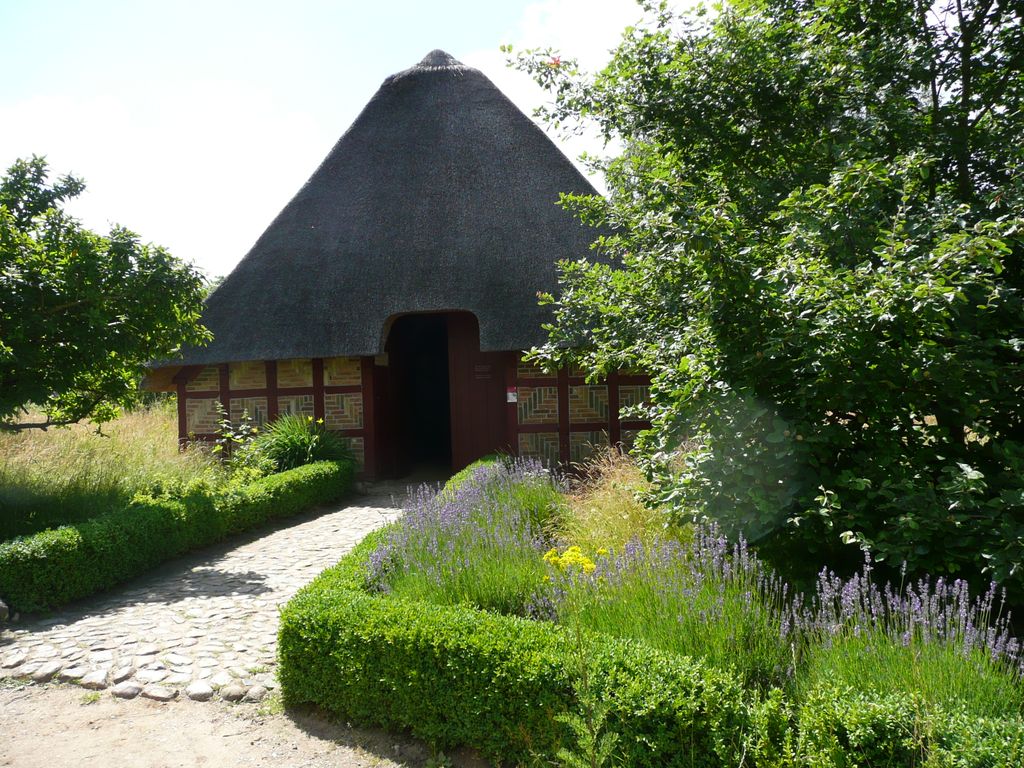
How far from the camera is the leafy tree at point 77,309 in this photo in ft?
20.5

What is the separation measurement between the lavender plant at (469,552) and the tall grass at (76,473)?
11.9 ft

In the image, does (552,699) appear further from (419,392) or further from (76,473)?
(419,392)

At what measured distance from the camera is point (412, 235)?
35.2 ft

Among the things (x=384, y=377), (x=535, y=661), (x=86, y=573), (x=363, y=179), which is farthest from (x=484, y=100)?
(x=535, y=661)

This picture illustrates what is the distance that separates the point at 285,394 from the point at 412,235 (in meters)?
3.12

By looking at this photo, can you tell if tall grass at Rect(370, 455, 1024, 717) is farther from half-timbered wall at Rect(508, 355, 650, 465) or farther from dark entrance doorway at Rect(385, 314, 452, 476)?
dark entrance doorway at Rect(385, 314, 452, 476)

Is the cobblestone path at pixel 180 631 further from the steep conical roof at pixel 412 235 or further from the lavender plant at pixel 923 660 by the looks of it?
the steep conical roof at pixel 412 235

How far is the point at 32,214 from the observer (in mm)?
8047

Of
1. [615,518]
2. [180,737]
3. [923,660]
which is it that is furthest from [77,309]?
[923,660]

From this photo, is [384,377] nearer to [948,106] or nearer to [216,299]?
[216,299]

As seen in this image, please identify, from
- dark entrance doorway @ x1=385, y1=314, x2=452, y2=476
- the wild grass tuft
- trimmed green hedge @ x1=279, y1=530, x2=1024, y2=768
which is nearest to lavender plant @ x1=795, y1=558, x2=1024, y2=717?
trimmed green hedge @ x1=279, y1=530, x2=1024, y2=768

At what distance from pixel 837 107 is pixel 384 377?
8.14 metres

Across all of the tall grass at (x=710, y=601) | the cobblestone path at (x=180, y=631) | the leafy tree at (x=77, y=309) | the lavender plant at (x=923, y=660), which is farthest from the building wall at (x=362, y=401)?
the lavender plant at (x=923, y=660)

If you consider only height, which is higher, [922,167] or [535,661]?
[922,167]
